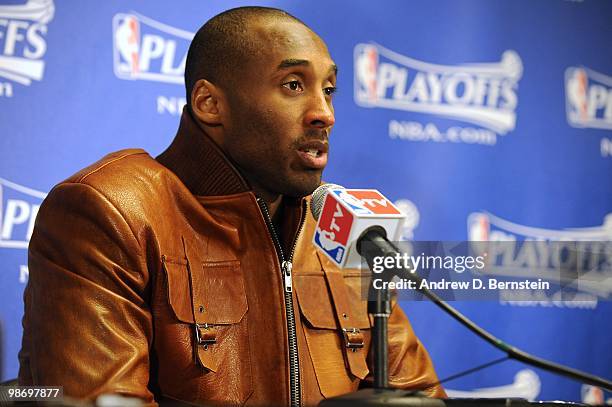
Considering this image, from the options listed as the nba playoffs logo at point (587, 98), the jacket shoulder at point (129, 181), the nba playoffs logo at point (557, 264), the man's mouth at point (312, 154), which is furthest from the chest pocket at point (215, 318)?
the nba playoffs logo at point (587, 98)

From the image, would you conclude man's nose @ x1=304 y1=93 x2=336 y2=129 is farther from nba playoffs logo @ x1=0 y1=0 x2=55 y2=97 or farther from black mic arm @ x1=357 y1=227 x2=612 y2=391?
nba playoffs logo @ x1=0 y1=0 x2=55 y2=97

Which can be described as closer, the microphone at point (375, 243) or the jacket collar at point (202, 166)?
the microphone at point (375, 243)

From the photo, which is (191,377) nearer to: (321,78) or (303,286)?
(303,286)

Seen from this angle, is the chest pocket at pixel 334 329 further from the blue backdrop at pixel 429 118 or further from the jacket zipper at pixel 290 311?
the blue backdrop at pixel 429 118

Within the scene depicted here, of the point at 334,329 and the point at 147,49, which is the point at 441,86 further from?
the point at 334,329

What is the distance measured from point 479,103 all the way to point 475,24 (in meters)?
0.25

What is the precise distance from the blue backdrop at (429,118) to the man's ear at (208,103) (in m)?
0.65

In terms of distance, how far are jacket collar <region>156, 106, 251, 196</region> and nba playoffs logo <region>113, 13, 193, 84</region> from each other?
0.69 m

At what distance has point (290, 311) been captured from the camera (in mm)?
1632

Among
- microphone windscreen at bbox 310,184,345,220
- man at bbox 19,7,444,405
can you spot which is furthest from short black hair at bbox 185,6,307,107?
microphone windscreen at bbox 310,184,345,220

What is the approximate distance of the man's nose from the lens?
1.68m

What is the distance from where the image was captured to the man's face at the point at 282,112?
1.69 m

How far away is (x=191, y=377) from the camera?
1509 millimetres

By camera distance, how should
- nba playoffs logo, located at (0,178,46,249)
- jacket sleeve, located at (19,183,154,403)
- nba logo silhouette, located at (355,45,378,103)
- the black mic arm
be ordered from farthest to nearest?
nba logo silhouette, located at (355,45,378,103) < nba playoffs logo, located at (0,178,46,249) < jacket sleeve, located at (19,183,154,403) < the black mic arm
